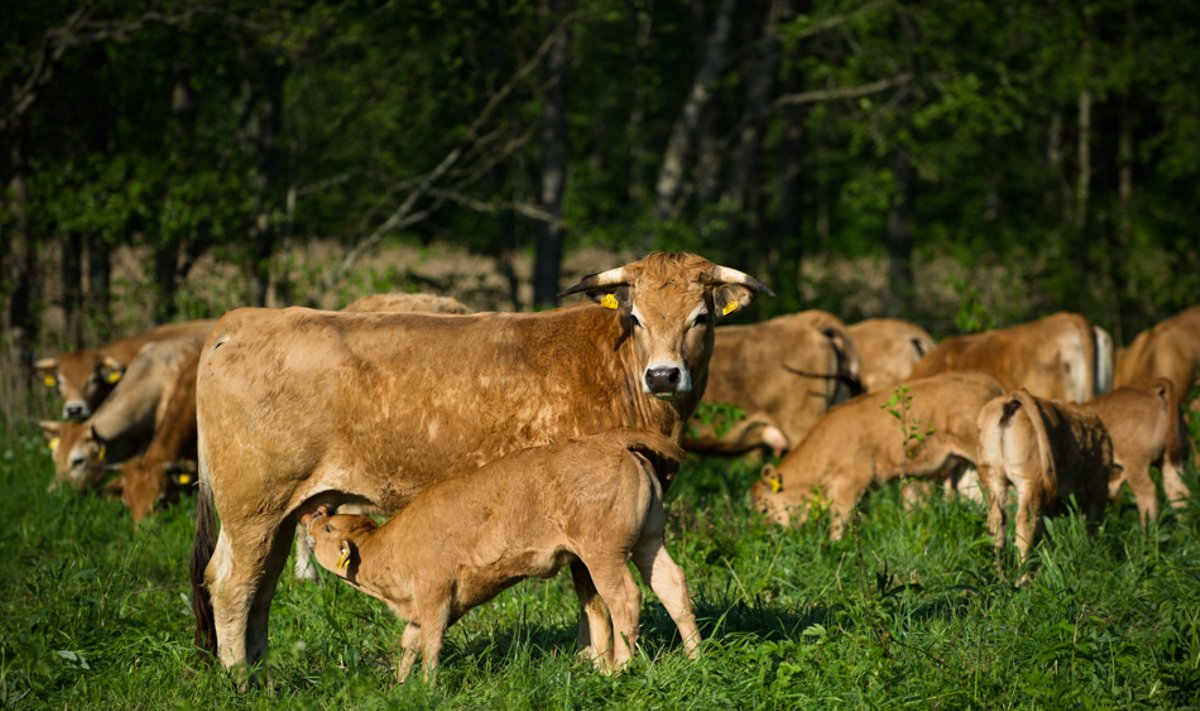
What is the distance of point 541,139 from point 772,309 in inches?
213

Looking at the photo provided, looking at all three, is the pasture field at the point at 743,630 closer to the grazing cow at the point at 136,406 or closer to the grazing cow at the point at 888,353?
the grazing cow at the point at 136,406

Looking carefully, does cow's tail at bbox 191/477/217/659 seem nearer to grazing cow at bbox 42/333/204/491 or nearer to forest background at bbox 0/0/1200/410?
grazing cow at bbox 42/333/204/491

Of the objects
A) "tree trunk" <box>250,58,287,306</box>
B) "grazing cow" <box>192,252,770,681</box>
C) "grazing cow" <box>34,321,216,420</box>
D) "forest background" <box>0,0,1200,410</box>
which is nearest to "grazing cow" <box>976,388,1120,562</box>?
"grazing cow" <box>192,252,770,681</box>

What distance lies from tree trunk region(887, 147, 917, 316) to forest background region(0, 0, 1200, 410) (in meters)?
0.08

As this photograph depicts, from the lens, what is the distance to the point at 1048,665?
6.02 metres

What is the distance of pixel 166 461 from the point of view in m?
10.8

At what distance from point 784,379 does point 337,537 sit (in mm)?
7098

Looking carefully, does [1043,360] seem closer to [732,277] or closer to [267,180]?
[732,277]

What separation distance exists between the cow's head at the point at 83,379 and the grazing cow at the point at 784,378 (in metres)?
6.95

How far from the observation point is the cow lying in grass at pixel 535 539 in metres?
5.85

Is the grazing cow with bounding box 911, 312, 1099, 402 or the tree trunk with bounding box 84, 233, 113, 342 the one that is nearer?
the grazing cow with bounding box 911, 312, 1099, 402

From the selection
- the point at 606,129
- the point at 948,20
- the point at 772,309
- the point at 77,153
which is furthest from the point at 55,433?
the point at 606,129

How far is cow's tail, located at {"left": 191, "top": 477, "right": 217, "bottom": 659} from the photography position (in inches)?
265

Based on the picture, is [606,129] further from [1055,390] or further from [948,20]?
[1055,390]
